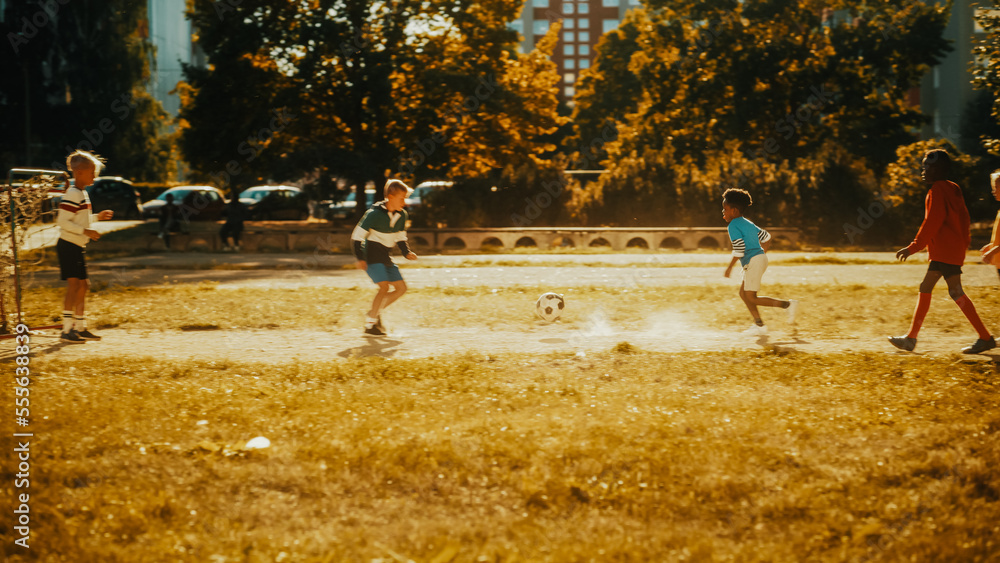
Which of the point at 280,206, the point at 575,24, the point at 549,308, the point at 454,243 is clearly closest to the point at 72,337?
the point at 549,308

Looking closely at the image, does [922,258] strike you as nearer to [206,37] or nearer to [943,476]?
[943,476]

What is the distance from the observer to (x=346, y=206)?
40750mm

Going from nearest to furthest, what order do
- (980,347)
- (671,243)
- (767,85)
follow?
(980,347) → (671,243) → (767,85)

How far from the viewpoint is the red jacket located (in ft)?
25.4

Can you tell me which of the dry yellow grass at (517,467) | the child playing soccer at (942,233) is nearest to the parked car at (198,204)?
the dry yellow grass at (517,467)

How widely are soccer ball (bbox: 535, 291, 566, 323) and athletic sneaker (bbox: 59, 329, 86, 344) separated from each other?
14.8 feet

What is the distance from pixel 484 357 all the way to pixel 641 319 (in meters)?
3.08

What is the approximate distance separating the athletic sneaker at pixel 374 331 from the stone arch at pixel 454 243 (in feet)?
54.5

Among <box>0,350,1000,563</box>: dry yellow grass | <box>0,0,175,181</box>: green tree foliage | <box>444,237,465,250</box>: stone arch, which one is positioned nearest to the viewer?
<box>0,350,1000,563</box>: dry yellow grass

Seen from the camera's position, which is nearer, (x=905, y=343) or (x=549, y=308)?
(x=905, y=343)

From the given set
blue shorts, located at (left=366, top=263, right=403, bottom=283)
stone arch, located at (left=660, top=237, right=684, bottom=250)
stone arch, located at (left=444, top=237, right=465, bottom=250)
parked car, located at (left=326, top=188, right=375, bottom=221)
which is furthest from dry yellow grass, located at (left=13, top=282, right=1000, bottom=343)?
parked car, located at (left=326, top=188, right=375, bottom=221)

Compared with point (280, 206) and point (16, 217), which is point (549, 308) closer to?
point (16, 217)

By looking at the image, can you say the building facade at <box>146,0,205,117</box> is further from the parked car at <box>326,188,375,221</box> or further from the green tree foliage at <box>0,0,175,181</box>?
the parked car at <box>326,188,375,221</box>

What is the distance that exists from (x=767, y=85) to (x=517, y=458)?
102ft
